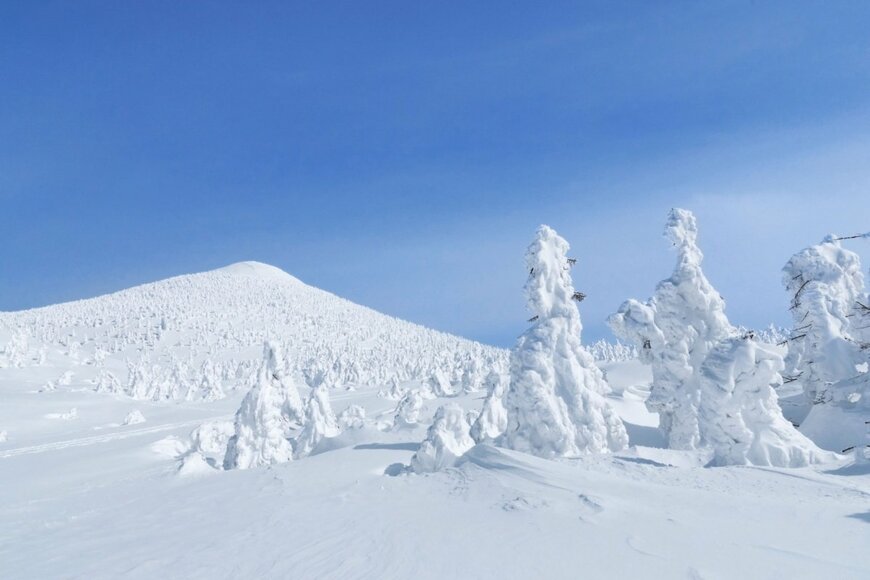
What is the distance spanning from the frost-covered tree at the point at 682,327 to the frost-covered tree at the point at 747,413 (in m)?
12.2

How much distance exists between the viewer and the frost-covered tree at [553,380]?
23250mm

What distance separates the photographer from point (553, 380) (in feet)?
82.6

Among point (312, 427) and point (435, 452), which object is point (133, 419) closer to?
point (312, 427)

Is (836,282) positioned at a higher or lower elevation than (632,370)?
higher

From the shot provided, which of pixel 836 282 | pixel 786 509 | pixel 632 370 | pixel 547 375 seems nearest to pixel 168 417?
pixel 632 370

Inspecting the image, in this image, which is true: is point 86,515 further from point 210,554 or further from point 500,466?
point 500,466

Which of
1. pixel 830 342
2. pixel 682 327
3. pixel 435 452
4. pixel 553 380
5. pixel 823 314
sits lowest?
pixel 435 452

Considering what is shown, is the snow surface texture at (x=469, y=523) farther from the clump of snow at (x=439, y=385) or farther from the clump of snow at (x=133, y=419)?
the clump of snow at (x=439, y=385)

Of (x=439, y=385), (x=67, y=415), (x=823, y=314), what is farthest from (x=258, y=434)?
(x=67, y=415)

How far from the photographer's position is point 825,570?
8102mm

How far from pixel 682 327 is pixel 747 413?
13.5m

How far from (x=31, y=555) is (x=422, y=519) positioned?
26.5 ft

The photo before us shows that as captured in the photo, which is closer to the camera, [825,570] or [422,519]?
[825,570]

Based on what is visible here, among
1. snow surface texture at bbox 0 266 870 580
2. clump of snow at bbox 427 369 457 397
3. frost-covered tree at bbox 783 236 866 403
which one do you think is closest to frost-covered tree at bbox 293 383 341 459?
snow surface texture at bbox 0 266 870 580
